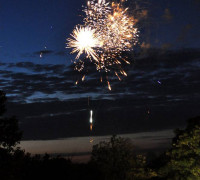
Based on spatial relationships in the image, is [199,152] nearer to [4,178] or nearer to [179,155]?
[179,155]

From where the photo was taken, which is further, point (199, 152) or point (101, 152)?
point (101, 152)

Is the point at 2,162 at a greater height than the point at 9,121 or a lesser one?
lesser

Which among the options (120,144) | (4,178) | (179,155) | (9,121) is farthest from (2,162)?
(120,144)

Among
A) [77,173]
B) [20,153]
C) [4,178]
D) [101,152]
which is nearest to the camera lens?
[4,178]

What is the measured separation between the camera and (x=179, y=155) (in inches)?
1161

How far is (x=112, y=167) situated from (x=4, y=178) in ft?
49.0

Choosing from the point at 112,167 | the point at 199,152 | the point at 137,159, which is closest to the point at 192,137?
the point at 199,152

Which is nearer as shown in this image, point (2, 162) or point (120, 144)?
point (2, 162)

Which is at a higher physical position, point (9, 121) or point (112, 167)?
point (9, 121)

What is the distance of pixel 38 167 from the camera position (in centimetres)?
4741

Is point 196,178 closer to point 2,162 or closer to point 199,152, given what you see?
point 199,152

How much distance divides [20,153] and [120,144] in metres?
14.1

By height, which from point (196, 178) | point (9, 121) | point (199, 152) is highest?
point (9, 121)

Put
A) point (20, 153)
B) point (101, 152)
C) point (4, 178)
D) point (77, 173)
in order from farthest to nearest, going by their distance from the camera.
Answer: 1. point (77, 173)
2. point (101, 152)
3. point (20, 153)
4. point (4, 178)
